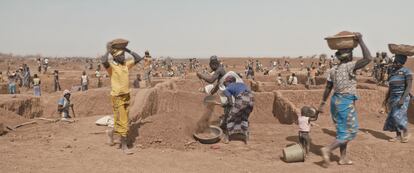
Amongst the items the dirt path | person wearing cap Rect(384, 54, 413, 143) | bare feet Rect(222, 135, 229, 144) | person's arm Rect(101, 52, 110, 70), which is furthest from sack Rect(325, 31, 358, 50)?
person's arm Rect(101, 52, 110, 70)

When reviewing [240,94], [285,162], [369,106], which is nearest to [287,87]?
[369,106]

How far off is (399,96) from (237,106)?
2963 millimetres

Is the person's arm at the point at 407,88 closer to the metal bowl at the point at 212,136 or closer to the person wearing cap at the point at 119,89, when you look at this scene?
the metal bowl at the point at 212,136

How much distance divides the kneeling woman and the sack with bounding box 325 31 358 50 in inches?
79.9

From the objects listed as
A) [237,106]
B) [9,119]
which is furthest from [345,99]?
[9,119]

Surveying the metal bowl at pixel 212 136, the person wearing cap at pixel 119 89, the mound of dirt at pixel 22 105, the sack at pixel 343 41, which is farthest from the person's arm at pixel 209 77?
the mound of dirt at pixel 22 105

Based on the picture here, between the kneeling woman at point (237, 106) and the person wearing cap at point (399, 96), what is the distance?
2.60 m

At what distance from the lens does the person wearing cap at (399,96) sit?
23.6 feet

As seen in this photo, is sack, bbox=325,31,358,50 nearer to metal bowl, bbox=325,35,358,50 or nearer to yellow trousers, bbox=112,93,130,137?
metal bowl, bbox=325,35,358,50

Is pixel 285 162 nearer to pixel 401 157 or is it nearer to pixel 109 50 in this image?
pixel 401 157

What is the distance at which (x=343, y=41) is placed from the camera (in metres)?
5.88

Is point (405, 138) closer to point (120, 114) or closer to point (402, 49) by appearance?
point (402, 49)

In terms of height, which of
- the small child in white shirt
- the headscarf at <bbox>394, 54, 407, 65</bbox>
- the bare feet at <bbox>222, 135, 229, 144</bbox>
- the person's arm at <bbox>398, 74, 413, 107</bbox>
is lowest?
the bare feet at <bbox>222, 135, 229, 144</bbox>

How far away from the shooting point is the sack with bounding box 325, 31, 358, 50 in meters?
5.81
